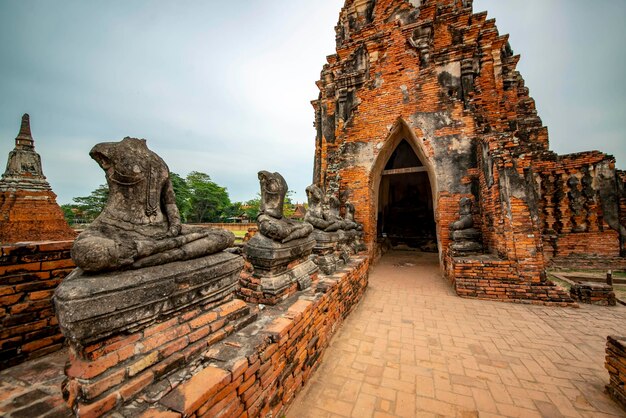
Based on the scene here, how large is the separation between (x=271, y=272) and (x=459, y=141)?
6384 mm

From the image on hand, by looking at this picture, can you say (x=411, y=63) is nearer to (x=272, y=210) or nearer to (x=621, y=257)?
(x=272, y=210)

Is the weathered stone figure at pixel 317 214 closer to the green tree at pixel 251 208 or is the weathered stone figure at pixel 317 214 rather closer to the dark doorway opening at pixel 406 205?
the dark doorway opening at pixel 406 205

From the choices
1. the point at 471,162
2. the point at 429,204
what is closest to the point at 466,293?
the point at 471,162

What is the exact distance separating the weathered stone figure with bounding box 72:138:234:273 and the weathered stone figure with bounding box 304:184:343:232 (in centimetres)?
288

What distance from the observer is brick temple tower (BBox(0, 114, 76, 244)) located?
7266 millimetres

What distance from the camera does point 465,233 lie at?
19.4ft

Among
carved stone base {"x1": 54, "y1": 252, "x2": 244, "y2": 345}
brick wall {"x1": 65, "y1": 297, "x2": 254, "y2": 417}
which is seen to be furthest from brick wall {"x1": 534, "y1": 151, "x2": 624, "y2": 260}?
brick wall {"x1": 65, "y1": 297, "x2": 254, "y2": 417}

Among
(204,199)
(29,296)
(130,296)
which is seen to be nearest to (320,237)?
(130,296)

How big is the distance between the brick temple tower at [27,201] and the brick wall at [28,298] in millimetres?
7849

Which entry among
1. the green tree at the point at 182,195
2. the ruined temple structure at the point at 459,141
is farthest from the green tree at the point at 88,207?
the ruined temple structure at the point at 459,141

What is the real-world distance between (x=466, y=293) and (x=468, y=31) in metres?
7.17

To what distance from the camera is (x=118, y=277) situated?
1483mm

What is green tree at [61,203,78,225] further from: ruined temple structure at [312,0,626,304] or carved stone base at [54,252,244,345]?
carved stone base at [54,252,244,345]

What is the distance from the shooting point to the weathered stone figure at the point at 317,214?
485 cm
